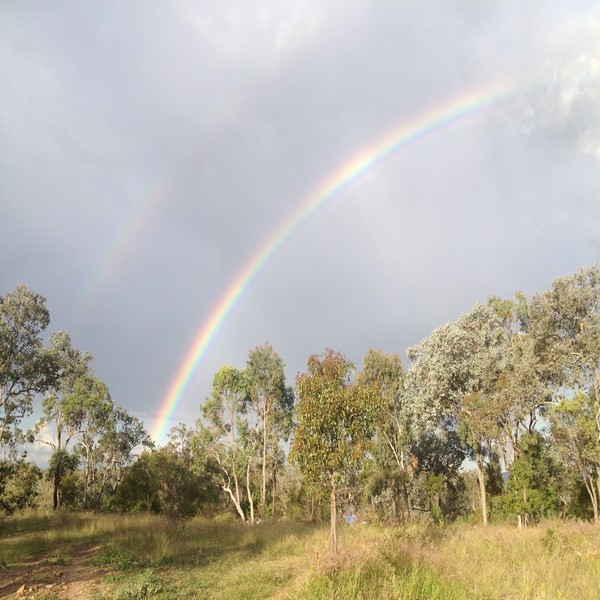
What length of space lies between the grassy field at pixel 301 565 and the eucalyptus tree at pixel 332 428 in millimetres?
1911

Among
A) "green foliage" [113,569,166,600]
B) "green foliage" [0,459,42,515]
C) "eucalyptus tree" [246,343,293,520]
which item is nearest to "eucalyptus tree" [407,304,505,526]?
"eucalyptus tree" [246,343,293,520]

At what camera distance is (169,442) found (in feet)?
170

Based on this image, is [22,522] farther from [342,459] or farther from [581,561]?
[581,561]

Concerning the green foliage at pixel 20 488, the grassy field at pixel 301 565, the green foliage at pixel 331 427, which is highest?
the green foliage at pixel 331 427

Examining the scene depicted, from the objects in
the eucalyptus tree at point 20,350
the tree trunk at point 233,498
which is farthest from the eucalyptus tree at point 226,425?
the eucalyptus tree at point 20,350

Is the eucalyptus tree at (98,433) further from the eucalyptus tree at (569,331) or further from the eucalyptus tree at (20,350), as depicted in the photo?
the eucalyptus tree at (569,331)

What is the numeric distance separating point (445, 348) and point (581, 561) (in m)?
22.2

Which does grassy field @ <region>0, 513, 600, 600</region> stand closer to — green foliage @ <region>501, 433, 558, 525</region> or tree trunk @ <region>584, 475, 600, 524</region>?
green foliage @ <region>501, 433, 558, 525</region>

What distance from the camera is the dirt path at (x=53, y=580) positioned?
9820 millimetres

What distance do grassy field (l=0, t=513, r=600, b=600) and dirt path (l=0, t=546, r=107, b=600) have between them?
30 mm

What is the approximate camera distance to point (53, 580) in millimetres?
11102

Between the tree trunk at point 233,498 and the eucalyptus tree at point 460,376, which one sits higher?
the eucalyptus tree at point 460,376

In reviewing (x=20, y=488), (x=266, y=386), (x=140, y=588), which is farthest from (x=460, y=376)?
(x=20, y=488)

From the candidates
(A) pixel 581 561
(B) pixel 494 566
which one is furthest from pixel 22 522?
(A) pixel 581 561
